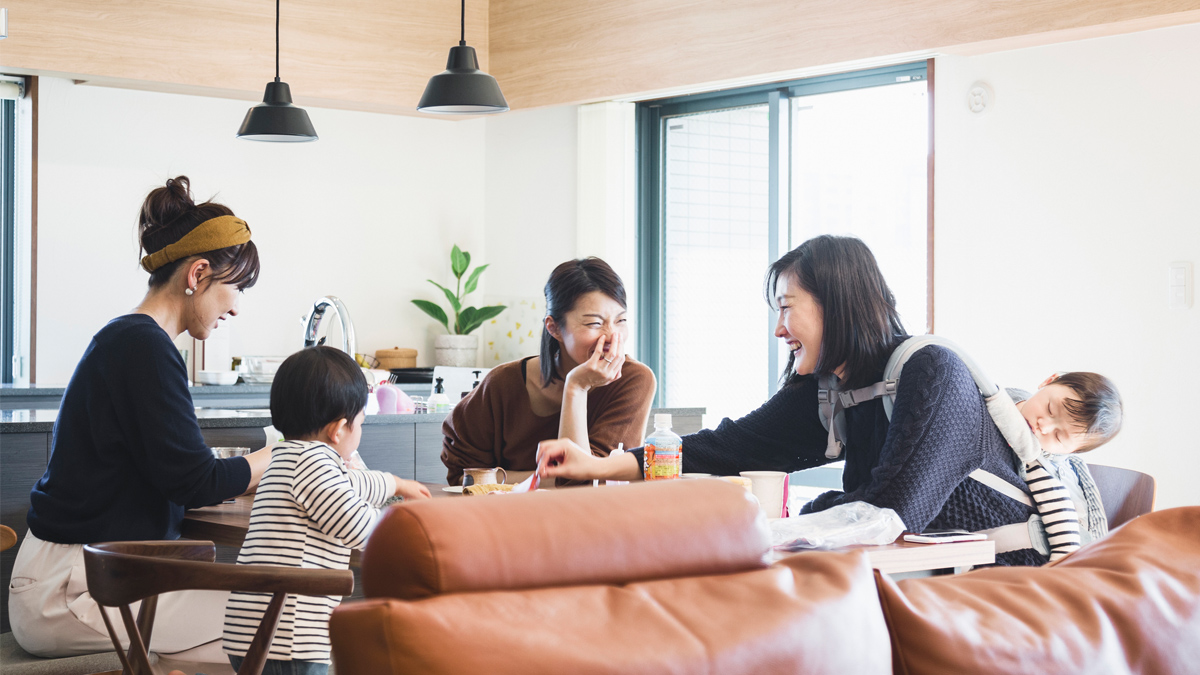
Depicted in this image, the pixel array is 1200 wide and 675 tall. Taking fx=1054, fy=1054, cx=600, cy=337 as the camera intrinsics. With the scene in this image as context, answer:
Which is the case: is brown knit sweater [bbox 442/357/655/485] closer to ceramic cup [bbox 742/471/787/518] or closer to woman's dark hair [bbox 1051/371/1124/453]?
ceramic cup [bbox 742/471/787/518]

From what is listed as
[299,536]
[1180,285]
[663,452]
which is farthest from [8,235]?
[1180,285]

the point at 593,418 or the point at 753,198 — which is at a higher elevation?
the point at 753,198

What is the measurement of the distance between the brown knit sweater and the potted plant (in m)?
3.45

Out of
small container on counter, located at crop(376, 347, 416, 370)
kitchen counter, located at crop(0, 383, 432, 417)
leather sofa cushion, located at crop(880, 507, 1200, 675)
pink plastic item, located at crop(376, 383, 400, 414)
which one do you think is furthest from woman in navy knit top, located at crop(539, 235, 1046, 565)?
small container on counter, located at crop(376, 347, 416, 370)

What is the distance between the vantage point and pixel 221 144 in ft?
18.5

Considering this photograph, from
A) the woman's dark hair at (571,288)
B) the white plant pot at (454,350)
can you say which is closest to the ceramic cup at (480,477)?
the woman's dark hair at (571,288)

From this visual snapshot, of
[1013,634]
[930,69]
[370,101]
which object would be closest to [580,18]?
[370,101]

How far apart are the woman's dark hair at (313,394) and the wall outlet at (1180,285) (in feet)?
10.7

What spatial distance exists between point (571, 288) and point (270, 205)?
3.76 m

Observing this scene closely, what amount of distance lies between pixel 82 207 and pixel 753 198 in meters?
3.38

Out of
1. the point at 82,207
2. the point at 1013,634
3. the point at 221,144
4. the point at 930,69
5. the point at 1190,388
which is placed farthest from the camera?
the point at 221,144

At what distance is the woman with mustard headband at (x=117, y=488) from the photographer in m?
1.93

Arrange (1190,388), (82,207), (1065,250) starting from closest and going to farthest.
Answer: (1190,388) → (1065,250) → (82,207)

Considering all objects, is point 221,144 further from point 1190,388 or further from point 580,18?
point 1190,388
